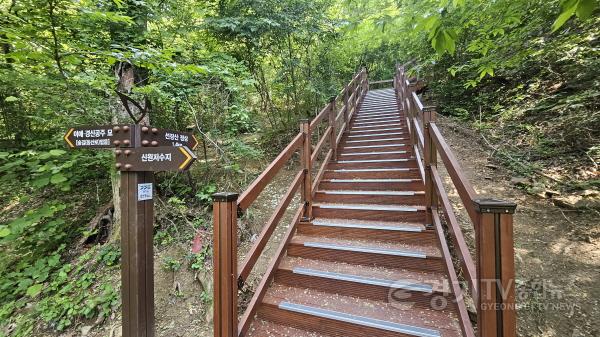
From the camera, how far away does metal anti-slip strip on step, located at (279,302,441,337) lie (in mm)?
1920

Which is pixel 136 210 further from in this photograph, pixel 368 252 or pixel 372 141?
pixel 372 141

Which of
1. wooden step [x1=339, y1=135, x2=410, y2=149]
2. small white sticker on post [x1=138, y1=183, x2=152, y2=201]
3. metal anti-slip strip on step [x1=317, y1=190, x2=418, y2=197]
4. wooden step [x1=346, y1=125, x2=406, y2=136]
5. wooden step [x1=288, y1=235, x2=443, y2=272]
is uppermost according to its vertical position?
wooden step [x1=346, y1=125, x2=406, y2=136]

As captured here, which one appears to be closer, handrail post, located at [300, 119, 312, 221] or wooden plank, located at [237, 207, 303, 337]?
wooden plank, located at [237, 207, 303, 337]

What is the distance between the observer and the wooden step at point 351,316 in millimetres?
1973

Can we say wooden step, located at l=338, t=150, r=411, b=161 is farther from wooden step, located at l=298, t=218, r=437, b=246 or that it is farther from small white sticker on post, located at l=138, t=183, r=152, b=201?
small white sticker on post, located at l=138, t=183, r=152, b=201

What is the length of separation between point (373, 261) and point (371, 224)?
0.51m

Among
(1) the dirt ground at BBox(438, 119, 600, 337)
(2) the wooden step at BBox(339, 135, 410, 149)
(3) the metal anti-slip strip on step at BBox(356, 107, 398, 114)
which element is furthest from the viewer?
(3) the metal anti-slip strip on step at BBox(356, 107, 398, 114)

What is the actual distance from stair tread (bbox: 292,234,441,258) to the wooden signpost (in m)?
1.52

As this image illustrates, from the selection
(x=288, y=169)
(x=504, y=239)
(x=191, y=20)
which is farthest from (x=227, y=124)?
(x=504, y=239)

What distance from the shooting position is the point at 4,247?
427 centimetres

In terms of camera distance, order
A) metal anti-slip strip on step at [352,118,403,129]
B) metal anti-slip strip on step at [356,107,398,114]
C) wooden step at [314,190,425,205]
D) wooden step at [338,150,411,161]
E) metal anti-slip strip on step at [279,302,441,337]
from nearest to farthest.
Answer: metal anti-slip strip on step at [279,302,441,337], wooden step at [314,190,425,205], wooden step at [338,150,411,161], metal anti-slip strip on step at [352,118,403,129], metal anti-slip strip on step at [356,107,398,114]

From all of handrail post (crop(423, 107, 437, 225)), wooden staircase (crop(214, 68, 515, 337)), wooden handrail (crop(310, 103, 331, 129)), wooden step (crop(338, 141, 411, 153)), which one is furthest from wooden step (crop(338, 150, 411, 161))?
handrail post (crop(423, 107, 437, 225))

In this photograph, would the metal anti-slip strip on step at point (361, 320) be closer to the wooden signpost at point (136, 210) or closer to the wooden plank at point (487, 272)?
the wooden plank at point (487, 272)

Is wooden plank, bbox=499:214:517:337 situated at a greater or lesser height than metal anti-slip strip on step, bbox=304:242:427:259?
greater
